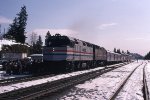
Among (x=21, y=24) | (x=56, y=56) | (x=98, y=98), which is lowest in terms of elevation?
(x=98, y=98)

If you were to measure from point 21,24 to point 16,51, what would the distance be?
160 ft

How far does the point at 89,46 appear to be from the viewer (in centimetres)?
4191

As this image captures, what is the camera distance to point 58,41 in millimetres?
30094

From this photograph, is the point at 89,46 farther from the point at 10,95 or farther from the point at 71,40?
the point at 10,95

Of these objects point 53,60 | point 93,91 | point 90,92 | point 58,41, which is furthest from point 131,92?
point 58,41

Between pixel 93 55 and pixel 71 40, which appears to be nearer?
pixel 71 40

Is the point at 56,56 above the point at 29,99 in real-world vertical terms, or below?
above

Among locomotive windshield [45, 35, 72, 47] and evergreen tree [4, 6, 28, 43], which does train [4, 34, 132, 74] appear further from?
evergreen tree [4, 6, 28, 43]

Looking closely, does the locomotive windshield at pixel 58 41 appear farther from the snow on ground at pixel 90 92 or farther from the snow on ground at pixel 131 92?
the snow on ground at pixel 131 92

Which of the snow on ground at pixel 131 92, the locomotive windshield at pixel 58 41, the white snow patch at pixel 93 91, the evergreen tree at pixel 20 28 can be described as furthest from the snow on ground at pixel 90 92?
the evergreen tree at pixel 20 28

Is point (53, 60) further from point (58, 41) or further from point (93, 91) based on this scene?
point (93, 91)

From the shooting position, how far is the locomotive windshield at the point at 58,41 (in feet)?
98.4

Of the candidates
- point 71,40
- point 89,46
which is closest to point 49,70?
point 71,40

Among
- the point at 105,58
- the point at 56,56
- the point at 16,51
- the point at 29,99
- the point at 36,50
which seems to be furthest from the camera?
the point at 36,50
